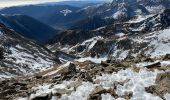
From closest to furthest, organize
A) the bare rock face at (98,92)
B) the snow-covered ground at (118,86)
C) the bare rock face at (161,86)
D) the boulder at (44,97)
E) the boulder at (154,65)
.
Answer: the bare rock face at (161,86) → the snow-covered ground at (118,86) → the bare rock face at (98,92) → the boulder at (44,97) → the boulder at (154,65)

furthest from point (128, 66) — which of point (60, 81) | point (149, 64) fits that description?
point (60, 81)

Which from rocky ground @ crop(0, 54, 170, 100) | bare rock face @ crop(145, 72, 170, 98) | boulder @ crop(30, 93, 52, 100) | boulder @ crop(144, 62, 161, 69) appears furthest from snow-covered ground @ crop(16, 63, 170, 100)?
boulder @ crop(144, 62, 161, 69)

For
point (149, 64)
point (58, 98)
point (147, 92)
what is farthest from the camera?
point (149, 64)

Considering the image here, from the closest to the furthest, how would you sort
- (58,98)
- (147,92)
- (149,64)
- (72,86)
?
(147,92) < (58,98) < (72,86) < (149,64)

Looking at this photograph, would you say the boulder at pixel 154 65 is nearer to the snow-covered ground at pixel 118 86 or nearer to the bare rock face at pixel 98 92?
the snow-covered ground at pixel 118 86

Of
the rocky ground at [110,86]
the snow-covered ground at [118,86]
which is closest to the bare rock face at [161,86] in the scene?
the rocky ground at [110,86]

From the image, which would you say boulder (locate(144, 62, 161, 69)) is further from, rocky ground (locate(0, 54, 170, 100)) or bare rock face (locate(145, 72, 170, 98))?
bare rock face (locate(145, 72, 170, 98))

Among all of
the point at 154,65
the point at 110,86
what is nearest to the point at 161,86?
the point at 110,86

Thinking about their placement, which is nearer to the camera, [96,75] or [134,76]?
[134,76]

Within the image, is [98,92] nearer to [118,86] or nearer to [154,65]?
[118,86]

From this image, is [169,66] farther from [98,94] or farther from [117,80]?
[98,94]

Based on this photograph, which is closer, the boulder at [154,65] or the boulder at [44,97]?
the boulder at [44,97]

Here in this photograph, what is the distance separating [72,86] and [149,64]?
32.4ft

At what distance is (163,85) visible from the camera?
35.7m
